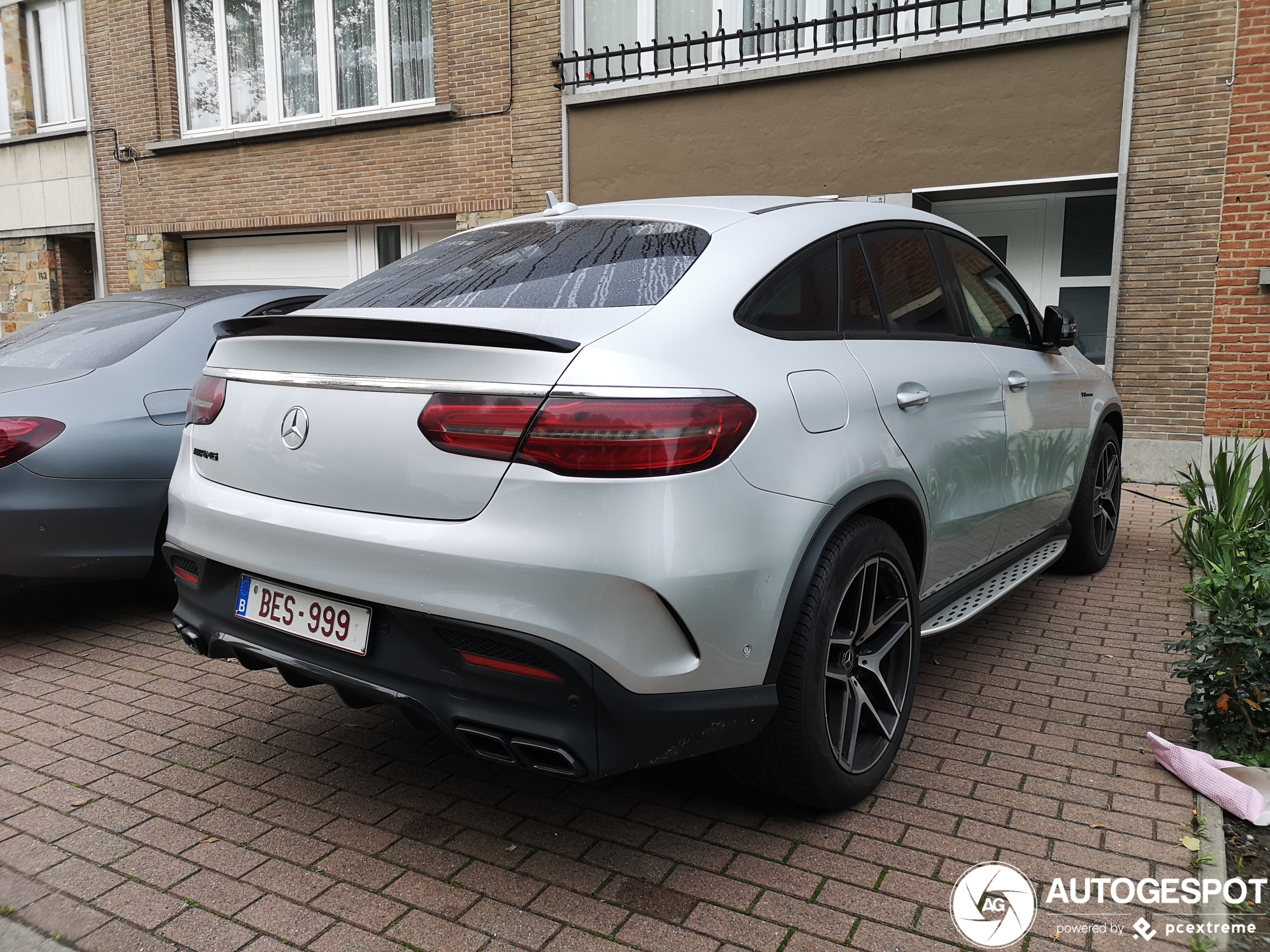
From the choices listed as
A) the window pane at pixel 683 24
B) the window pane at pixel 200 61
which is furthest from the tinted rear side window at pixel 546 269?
the window pane at pixel 200 61

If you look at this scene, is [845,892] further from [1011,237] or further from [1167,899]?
[1011,237]

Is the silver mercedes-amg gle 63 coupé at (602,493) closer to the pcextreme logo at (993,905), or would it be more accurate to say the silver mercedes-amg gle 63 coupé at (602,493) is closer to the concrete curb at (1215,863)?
the pcextreme logo at (993,905)

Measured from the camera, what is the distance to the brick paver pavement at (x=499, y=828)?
7.71 ft

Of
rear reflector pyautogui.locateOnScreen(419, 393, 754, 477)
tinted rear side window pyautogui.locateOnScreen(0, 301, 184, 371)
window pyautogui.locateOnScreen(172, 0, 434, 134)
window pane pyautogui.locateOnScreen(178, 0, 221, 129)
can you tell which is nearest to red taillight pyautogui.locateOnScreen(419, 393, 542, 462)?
rear reflector pyautogui.locateOnScreen(419, 393, 754, 477)

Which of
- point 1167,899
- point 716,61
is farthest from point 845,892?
point 716,61

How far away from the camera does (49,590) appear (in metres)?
5.23

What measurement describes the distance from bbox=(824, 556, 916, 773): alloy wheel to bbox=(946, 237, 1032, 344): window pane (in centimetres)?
134

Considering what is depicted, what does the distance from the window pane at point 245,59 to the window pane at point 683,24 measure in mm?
6492

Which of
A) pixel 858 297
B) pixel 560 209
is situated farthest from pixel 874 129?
pixel 858 297

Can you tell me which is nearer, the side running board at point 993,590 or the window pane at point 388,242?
the side running board at point 993,590

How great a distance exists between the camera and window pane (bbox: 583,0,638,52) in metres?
11.5

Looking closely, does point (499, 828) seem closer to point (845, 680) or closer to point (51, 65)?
point (845, 680)

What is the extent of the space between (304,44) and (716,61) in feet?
21.4

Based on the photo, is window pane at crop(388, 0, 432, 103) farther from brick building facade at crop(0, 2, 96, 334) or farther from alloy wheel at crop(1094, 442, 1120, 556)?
alloy wheel at crop(1094, 442, 1120, 556)
